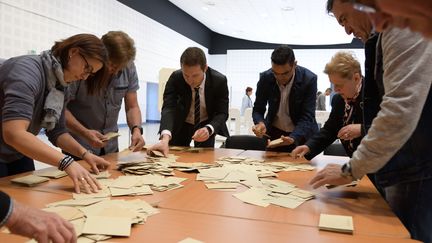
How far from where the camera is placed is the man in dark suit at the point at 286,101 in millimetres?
2509

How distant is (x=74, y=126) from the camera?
2064 mm

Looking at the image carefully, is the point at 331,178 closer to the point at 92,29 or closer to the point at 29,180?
the point at 29,180

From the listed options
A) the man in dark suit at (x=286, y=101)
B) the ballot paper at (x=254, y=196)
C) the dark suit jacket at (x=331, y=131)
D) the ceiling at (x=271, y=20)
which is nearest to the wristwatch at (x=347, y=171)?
the ballot paper at (x=254, y=196)

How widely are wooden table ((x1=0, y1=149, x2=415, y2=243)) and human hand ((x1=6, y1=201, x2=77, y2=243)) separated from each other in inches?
7.0

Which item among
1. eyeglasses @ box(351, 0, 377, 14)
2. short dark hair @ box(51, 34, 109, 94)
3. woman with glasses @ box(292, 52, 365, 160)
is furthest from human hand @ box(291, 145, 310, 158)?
eyeglasses @ box(351, 0, 377, 14)

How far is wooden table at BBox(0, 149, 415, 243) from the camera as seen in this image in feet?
3.28

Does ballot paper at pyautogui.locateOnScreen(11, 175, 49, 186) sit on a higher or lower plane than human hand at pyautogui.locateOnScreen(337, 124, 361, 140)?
lower

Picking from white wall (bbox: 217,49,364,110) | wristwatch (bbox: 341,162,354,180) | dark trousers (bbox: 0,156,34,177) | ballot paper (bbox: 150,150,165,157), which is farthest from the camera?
white wall (bbox: 217,49,364,110)

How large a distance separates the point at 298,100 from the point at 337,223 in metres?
1.68

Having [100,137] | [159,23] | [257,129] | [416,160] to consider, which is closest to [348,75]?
[257,129]

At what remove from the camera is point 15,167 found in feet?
5.58

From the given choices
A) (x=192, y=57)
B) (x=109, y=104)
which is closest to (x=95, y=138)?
(x=109, y=104)

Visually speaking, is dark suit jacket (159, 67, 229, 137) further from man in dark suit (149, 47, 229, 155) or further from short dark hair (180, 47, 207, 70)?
short dark hair (180, 47, 207, 70)

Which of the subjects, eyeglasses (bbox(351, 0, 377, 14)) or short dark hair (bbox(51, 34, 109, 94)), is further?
short dark hair (bbox(51, 34, 109, 94))
